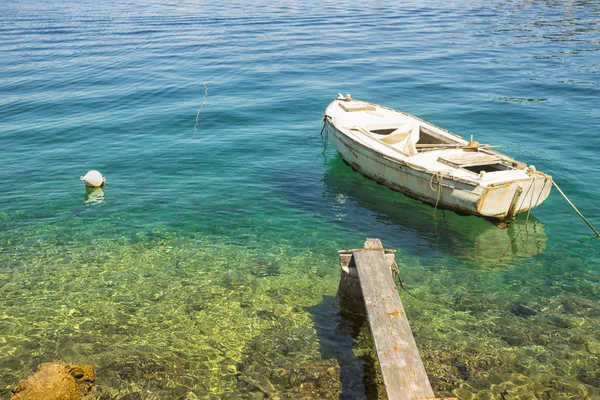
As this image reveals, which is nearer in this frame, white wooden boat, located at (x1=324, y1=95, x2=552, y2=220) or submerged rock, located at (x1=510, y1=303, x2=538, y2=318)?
submerged rock, located at (x1=510, y1=303, x2=538, y2=318)

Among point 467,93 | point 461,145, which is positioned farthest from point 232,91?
point 461,145

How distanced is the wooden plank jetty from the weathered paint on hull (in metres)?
5.50

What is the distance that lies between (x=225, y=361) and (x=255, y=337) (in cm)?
93

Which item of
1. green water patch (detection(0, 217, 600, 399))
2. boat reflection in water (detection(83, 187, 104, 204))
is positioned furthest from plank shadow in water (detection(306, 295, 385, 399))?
boat reflection in water (detection(83, 187, 104, 204))

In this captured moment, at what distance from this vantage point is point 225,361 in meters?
10.5

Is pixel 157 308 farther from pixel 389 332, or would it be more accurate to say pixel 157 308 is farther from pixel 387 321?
pixel 389 332

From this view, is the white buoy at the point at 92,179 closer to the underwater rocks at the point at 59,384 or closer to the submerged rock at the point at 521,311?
the underwater rocks at the point at 59,384

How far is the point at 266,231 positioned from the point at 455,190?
5848 mm

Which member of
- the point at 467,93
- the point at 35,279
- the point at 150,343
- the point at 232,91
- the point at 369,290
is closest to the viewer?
the point at 369,290

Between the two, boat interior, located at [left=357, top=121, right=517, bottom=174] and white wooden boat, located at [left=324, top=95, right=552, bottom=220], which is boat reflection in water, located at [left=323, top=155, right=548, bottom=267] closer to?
white wooden boat, located at [left=324, top=95, right=552, bottom=220]

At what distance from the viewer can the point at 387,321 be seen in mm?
9211

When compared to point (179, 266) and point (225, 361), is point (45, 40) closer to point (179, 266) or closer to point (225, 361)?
point (179, 266)

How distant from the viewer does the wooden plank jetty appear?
7.92 metres

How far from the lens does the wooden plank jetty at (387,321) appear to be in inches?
312
